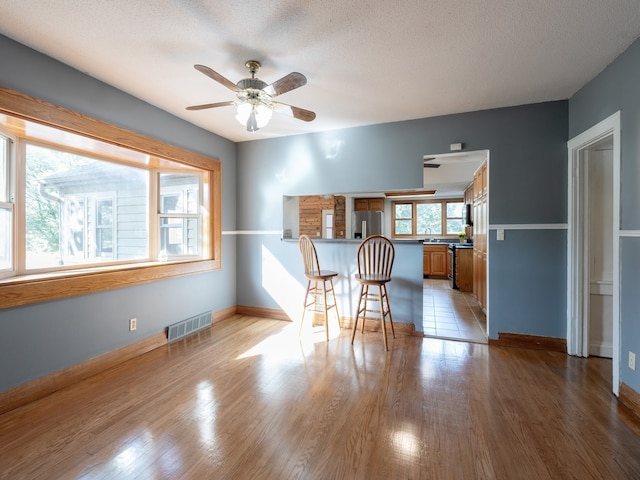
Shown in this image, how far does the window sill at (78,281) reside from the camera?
74.9 inches

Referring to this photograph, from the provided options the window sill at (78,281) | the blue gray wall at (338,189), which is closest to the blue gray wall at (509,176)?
the blue gray wall at (338,189)

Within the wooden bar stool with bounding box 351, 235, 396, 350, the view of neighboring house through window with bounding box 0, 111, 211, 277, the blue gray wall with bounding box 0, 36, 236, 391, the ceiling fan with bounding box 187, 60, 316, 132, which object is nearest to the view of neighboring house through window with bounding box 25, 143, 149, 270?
the view of neighboring house through window with bounding box 0, 111, 211, 277

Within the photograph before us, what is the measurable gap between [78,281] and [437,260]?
21.7 feet

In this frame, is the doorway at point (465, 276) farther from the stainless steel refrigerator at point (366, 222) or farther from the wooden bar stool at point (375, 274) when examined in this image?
the stainless steel refrigerator at point (366, 222)

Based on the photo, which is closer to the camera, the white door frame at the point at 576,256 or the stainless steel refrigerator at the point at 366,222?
the white door frame at the point at 576,256

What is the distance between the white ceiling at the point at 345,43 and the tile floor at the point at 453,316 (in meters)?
2.37

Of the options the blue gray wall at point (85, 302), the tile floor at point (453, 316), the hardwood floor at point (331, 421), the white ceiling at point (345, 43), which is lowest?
the hardwood floor at point (331, 421)

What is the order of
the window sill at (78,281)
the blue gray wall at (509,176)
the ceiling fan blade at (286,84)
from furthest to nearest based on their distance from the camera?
the blue gray wall at (509,176)
the window sill at (78,281)
the ceiling fan blade at (286,84)

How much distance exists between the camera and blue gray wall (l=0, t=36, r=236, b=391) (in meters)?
1.91

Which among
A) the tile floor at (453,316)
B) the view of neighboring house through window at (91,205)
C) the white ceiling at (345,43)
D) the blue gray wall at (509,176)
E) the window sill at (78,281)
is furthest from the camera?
the tile floor at (453,316)

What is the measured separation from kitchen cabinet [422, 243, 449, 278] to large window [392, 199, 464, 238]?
0.74 m

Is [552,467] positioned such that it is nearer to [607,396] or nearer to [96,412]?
[607,396]

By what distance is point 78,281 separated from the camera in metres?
2.25

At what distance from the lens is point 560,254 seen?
9.13ft
